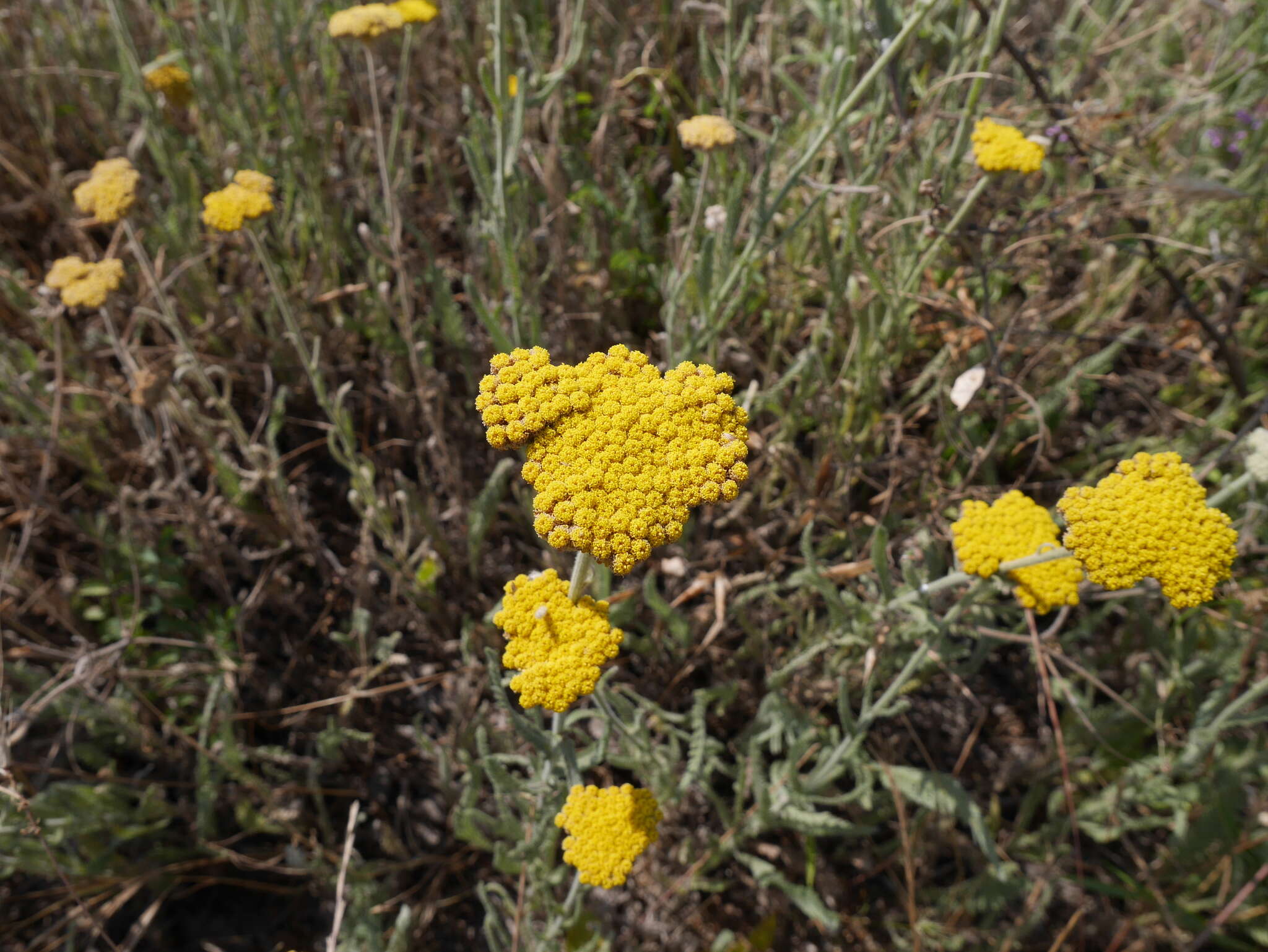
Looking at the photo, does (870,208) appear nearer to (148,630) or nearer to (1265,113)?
(1265,113)

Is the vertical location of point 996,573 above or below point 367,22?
below

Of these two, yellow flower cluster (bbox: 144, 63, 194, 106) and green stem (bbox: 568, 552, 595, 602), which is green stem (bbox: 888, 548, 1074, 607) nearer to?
green stem (bbox: 568, 552, 595, 602)

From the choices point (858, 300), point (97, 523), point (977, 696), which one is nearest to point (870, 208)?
point (858, 300)

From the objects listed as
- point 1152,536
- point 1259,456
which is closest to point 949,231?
point 1259,456

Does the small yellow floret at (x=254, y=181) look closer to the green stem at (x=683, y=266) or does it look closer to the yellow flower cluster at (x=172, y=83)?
the yellow flower cluster at (x=172, y=83)

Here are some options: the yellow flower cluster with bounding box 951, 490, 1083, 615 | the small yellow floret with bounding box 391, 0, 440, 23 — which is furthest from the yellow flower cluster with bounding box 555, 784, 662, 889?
the small yellow floret with bounding box 391, 0, 440, 23

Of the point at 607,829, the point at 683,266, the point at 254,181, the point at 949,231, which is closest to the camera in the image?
the point at 607,829

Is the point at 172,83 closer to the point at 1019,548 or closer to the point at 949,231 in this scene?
the point at 949,231
